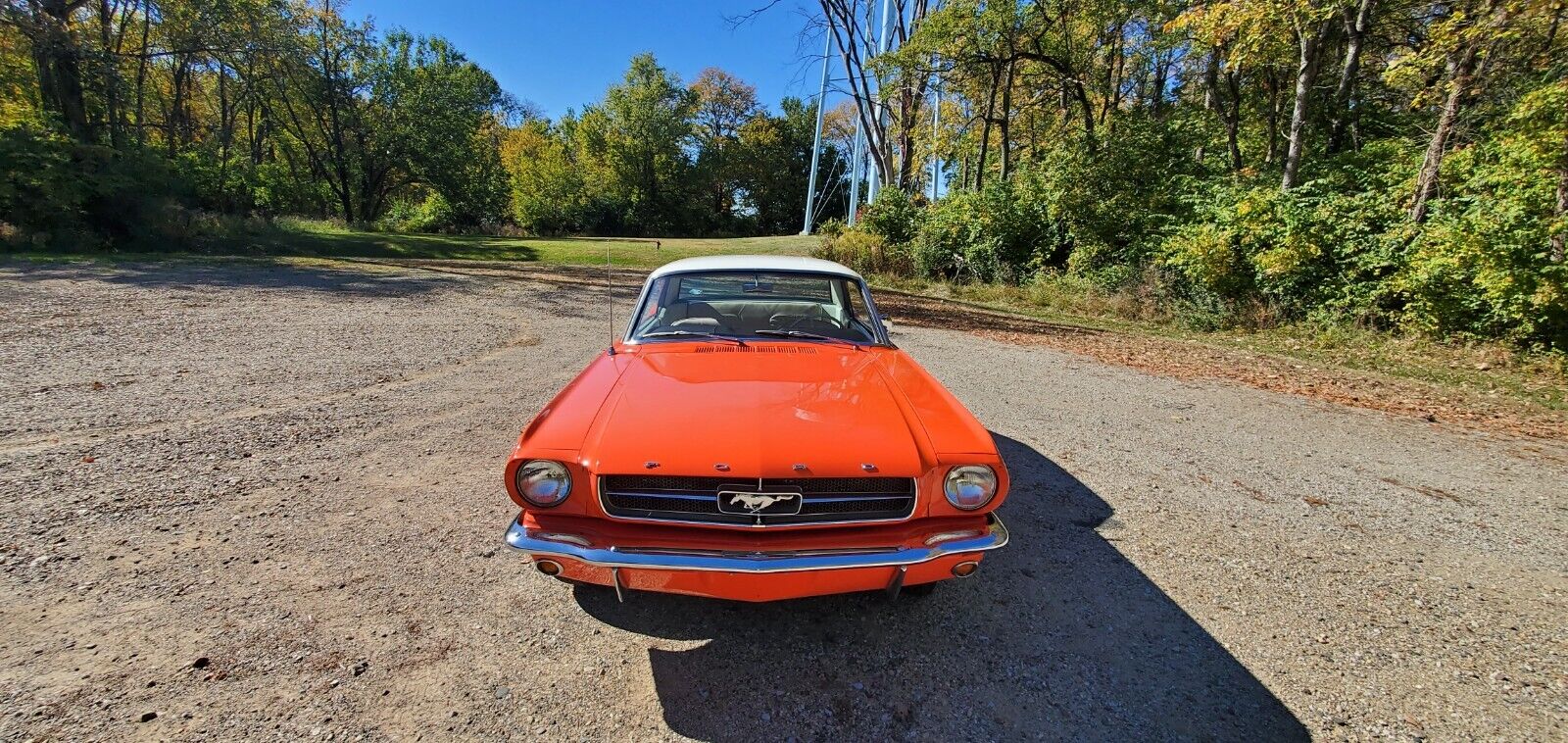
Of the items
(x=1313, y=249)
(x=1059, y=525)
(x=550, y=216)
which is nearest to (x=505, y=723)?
(x=1059, y=525)

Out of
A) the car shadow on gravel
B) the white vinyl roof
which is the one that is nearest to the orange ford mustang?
the car shadow on gravel

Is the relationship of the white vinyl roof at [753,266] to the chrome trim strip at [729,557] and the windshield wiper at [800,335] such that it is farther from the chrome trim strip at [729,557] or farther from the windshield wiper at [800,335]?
the chrome trim strip at [729,557]

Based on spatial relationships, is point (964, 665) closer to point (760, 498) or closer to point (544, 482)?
point (760, 498)

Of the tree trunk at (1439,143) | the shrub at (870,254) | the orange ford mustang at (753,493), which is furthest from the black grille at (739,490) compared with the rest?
the shrub at (870,254)

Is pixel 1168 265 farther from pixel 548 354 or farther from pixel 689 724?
pixel 689 724

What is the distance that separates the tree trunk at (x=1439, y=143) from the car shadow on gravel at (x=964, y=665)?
10.7m

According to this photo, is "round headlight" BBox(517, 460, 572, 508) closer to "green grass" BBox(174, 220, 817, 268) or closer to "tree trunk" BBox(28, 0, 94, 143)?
"green grass" BBox(174, 220, 817, 268)

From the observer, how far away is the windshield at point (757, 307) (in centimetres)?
365

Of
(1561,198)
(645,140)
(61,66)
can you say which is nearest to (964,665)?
(1561,198)

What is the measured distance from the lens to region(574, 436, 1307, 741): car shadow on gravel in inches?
83.8

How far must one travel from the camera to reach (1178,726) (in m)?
2.14

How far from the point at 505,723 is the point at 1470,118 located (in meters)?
14.7

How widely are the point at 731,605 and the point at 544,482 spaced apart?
3.52 ft

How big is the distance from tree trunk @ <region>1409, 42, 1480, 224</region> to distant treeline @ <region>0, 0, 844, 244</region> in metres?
27.3
